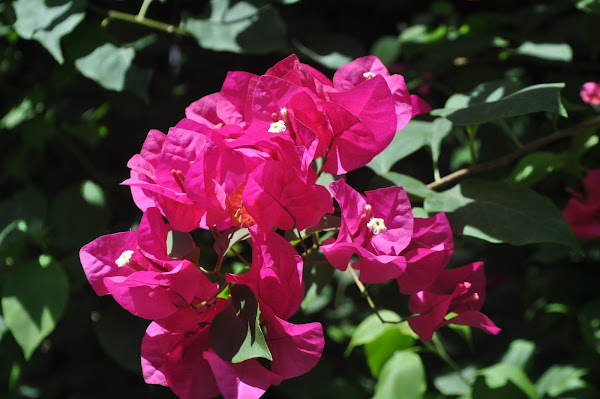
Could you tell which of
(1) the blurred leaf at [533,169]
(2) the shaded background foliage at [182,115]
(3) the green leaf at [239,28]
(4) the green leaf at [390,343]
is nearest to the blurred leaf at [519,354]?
(2) the shaded background foliage at [182,115]

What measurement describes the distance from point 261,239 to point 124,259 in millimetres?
127

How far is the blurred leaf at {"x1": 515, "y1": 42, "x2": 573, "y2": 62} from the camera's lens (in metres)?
1.08

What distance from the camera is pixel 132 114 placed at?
1239 millimetres

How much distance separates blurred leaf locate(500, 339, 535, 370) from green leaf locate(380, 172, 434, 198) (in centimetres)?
57

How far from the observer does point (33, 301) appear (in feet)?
2.90

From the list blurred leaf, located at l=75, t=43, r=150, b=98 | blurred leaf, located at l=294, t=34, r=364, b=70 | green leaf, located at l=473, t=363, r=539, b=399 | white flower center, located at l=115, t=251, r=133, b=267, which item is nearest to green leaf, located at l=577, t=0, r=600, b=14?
blurred leaf, located at l=294, t=34, r=364, b=70

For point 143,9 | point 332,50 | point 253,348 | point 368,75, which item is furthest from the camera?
point 332,50

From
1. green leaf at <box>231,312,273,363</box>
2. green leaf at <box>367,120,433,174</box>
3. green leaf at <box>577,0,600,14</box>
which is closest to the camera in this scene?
green leaf at <box>231,312,273,363</box>

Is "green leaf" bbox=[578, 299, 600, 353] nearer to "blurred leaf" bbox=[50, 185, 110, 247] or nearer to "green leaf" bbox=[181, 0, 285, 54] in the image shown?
"green leaf" bbox=[181, 0, 285, 54]

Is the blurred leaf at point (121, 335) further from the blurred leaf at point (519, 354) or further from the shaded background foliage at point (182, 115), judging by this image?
the blurred leaf at point (519, 354)

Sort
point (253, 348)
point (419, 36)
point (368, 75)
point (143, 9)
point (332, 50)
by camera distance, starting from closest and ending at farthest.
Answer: point (253, 348) → point (368, 75) → point (143, 9) → point (332, 50) → point (419, 36)

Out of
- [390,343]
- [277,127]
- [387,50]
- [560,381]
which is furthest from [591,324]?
[277,127]

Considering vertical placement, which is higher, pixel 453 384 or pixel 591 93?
pixel 591 93

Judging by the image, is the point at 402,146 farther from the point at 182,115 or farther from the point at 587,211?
the point at 182,115
